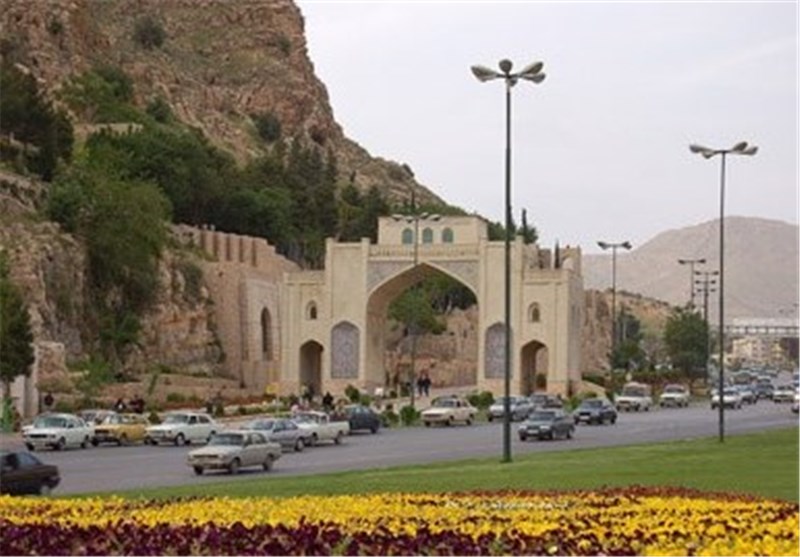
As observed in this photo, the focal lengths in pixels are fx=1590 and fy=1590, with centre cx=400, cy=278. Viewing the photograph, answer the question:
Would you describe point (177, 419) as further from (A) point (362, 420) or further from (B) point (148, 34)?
(B) point (148, 34)

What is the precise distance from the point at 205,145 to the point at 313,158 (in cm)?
1472

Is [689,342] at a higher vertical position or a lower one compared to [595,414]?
higher

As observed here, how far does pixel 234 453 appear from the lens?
2978 centimetres

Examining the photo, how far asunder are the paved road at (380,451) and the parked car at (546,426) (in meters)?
0.67

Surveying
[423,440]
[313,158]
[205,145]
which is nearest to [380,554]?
[423,440]

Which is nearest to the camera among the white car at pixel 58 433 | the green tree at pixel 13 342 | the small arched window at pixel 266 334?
the white car at pixel 58 433

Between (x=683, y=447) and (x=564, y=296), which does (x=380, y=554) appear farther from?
(x=564, y=296)

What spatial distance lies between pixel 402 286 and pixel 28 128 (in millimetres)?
18998

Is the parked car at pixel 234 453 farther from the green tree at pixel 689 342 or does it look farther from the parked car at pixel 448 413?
the green tree at pixel 689 342

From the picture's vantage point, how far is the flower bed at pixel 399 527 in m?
10.0

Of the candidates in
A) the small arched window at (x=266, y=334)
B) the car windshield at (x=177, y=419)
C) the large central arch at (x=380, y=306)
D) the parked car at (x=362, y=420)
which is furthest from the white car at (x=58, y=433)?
the small arched window at (x=266, y=334)

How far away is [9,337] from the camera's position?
144ft

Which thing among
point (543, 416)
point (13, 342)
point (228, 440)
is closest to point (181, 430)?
point (13, 342)

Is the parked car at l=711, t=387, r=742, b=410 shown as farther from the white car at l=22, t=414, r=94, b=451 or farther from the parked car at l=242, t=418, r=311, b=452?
the white car at l=22, t=414, r=94, b=451
